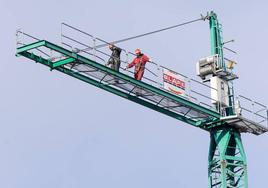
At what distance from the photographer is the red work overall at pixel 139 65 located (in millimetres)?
82331

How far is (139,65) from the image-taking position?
82375mm

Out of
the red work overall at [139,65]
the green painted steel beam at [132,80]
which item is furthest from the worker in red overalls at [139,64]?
the green painted steel beam at [132,80]

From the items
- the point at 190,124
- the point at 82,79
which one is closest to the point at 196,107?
the point at 190,124

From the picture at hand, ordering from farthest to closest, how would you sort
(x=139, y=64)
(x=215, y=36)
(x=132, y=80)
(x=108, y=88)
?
(x=215, y=36) < (x=139, y=64) < (x=108, y=88) < (x=132, y=80)

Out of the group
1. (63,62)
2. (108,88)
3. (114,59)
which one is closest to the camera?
(63,62)

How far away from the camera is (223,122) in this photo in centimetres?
8669

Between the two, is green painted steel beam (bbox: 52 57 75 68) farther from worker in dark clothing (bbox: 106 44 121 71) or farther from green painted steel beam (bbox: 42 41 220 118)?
worker in dark clothing (bbox: 106 44 121 71)

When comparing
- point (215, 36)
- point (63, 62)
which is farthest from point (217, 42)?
point (63, 62)

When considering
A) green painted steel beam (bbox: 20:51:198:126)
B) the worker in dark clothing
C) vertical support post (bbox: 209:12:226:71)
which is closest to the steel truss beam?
green painted steel beam (bbox: 20:51:198:126)

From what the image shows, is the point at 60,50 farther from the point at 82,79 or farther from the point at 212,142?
the point at 212,142

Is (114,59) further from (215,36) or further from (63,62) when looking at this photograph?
(215,36)

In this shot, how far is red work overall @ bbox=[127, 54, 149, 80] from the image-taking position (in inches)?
3241

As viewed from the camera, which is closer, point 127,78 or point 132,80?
point 127,78

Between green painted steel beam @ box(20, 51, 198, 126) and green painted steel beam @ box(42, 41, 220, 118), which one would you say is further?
green painted steel beam @ box(20, 51, 198, 126)
